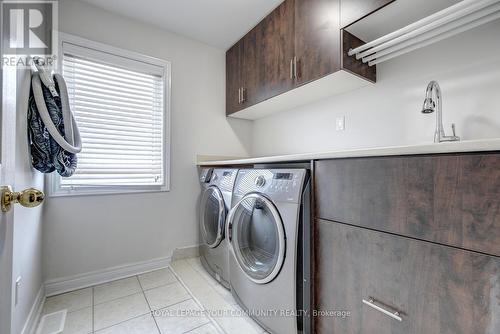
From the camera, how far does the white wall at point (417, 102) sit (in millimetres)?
1121

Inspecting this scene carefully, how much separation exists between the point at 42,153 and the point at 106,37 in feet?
3.93

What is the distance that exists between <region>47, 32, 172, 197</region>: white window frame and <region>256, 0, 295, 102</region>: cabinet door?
0.91m

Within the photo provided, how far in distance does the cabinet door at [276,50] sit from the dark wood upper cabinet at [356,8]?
1.33 feet

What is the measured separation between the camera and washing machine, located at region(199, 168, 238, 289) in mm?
1622

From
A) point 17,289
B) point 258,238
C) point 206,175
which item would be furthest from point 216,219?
point 17,289

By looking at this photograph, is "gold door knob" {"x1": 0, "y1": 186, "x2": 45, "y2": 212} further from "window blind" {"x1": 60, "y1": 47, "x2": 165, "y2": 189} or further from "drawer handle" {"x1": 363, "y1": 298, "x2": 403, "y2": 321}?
"window blind" {"x1": 60, "y1": 47, "x2": 165, "y2": 189}

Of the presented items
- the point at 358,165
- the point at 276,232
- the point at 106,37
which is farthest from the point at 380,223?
the point at 106,37

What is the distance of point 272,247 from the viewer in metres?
1.22

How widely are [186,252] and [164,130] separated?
1242 mm

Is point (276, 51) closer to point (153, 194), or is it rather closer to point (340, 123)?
point (340, 123)

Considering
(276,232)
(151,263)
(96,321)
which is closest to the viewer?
(276,232)

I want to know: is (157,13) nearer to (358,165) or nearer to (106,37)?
(106,37)

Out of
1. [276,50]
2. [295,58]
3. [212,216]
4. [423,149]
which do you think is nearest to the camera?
[423,149]

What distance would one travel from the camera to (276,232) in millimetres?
1182
